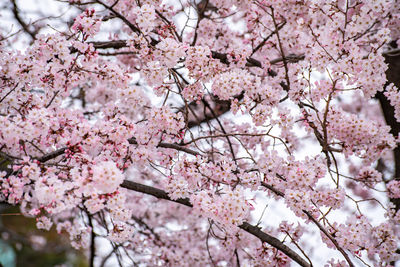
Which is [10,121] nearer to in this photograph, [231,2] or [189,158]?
[189,158]

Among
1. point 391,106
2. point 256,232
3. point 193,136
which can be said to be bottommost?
point 256,232

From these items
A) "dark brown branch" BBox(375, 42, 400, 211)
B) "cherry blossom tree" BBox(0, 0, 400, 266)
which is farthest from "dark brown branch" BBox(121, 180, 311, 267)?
"dark brown branch" BBox(375, 42, 400, 211)

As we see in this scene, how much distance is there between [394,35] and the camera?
14.0ft

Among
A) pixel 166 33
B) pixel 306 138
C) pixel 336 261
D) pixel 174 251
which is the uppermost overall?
pixel 306 138

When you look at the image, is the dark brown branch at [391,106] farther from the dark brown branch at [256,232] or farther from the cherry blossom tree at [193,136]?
the dark brown branch at [256,232]

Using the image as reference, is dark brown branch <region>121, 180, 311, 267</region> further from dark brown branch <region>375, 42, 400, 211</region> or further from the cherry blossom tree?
dark brown branch <region>375, 42, 400, 211</region>

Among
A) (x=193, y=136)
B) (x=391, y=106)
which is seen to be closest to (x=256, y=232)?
(x=193, y=136)

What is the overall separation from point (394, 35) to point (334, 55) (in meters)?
1.30

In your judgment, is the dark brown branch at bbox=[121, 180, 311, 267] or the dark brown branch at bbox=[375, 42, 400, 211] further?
the dark brown branch at bbox=[375, 42, 400, 211]

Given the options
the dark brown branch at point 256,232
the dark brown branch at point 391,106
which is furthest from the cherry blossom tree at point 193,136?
the dark brown branch at point 391,106

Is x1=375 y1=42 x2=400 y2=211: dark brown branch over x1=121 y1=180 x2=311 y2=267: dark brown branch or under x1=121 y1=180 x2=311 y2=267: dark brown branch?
over

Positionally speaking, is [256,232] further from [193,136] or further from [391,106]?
[391,106]

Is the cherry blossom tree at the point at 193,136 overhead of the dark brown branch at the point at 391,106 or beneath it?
beneath

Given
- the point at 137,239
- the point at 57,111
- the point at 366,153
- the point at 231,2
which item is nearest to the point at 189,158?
the point at 57,111
